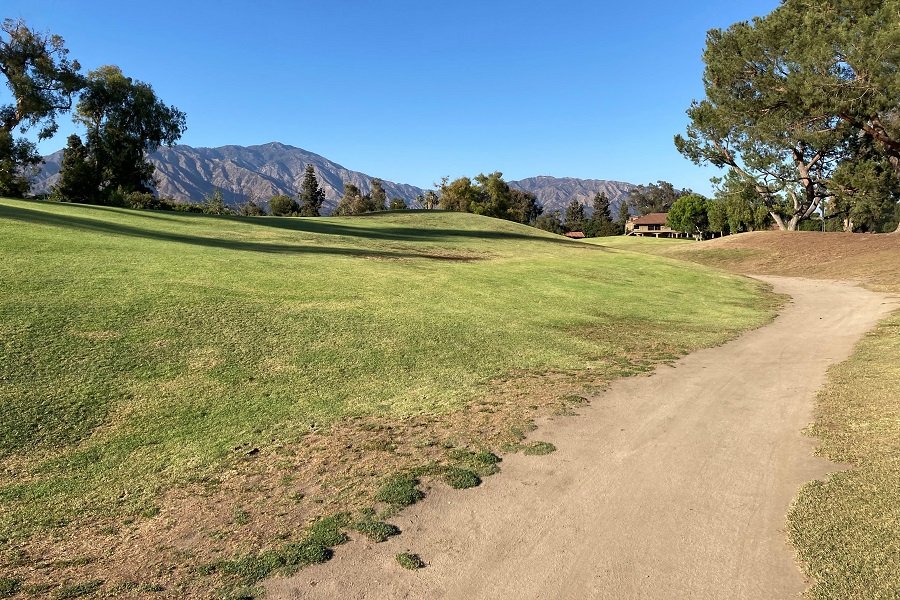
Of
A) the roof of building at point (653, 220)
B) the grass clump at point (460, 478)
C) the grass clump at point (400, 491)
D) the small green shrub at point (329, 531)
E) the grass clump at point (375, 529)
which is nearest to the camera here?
the small green shrub at point (329, 531)

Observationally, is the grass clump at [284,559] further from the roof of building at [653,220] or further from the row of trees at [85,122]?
the roof of building at [653,220]

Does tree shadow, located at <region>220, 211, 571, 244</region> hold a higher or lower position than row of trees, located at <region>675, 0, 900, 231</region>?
lower

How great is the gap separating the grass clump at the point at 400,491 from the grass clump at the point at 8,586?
108 inches

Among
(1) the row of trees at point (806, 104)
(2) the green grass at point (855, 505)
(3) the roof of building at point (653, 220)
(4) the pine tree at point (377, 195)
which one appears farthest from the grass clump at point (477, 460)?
(3) the roof of building at point (653, 220)

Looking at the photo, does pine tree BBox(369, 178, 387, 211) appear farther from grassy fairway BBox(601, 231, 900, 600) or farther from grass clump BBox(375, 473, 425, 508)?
grass clump BBox(375, 473, 425, 508)

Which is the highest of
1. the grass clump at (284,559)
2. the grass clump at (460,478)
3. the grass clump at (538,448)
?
the grass clump at (538,448)

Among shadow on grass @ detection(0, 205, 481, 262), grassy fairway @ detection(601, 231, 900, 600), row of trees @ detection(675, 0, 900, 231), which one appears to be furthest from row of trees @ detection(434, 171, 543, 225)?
grassy fairway @ detection(601, 231, 900, 600)

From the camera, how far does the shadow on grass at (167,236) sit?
59.1 feet

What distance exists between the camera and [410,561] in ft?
13.5

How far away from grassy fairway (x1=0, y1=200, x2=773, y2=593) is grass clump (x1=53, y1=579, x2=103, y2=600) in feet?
1.78

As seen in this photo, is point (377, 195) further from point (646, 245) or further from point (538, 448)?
point (538, 448)

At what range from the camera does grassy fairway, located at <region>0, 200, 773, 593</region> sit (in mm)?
5496

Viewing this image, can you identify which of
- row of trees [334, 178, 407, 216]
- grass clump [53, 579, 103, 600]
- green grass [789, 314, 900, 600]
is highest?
row of trees [334, 178, 407, 216]

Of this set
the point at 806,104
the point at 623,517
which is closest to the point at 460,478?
the point at 623,517
